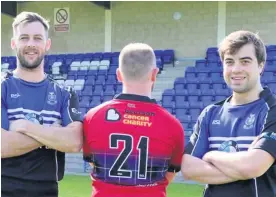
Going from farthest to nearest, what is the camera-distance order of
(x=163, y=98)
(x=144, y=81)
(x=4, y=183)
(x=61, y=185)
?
(x=163, y=98), (x=61, y=185), (x=4, y=183), (x=144, y=81)

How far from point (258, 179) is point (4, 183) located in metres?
1.46

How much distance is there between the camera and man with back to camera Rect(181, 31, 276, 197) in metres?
2.37

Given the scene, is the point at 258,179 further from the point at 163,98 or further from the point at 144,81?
the point at 163,98

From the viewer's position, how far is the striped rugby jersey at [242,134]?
242 cm

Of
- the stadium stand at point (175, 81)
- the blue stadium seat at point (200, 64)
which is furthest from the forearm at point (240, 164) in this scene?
the blue stadium seat at point (200, 64)

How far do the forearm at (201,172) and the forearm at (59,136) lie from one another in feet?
2.06

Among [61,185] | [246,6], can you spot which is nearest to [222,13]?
[246,6]

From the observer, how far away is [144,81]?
2426mm

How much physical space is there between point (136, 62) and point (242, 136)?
2.27ft

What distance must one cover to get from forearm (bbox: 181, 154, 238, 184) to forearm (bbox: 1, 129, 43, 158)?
856 millimetres

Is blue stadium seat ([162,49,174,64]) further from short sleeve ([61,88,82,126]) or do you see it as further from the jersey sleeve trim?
the jersey sleeve trim

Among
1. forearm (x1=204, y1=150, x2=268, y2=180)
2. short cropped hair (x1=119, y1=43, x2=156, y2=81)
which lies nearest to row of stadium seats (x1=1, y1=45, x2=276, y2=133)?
forearm (x1=204, y1=150, x2=268, y2=180)

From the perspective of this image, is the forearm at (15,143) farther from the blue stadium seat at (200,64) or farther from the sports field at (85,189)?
the blue stadium seat at (200,64)

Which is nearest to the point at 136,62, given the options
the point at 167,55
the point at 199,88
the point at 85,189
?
the point at 85,189
